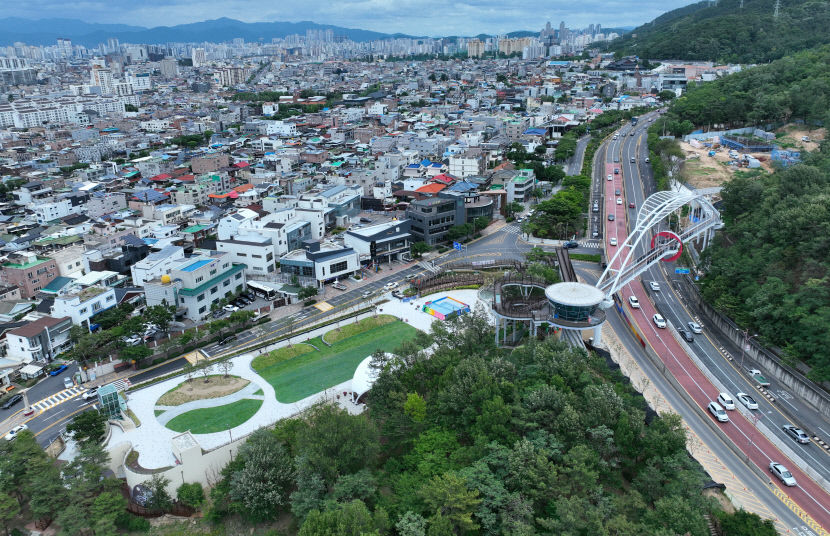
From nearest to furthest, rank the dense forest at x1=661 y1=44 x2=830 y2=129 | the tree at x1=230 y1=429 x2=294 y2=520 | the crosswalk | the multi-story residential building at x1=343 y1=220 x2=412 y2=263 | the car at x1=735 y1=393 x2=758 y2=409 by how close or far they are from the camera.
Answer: the tree at x1=230 y1=429 x2=294 y2=520
the car at x1=735 y1=393 x2=758 y2=409
the crosswalk
the multi-story residential building at x1=343 y1=220 x2=412 y2=263
the dense forest at x1=661 y1=44 x2=830 y2=129

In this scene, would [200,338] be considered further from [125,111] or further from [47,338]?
[125,111]

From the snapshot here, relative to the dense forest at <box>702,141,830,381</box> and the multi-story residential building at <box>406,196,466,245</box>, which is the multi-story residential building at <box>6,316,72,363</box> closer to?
the multi-story residential building at <box>406,196,466,245</box>

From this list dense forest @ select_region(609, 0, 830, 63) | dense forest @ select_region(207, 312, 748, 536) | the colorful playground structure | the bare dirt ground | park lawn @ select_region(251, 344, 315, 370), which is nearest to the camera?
dense forest @ select_region(207, 312, 748, 536)

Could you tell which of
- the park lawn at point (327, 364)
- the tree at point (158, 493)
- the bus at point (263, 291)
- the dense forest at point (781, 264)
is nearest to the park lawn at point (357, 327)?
the park lawn at point (327, 364)

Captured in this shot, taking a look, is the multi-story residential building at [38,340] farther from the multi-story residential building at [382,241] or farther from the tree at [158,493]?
the multi-story residential building at [382,241]

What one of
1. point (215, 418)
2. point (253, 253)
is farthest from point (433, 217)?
point (215, 418)

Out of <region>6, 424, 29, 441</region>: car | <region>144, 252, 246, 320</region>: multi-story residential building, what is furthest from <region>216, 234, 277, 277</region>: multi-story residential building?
<region>6, 424, 29, 441</region>: car

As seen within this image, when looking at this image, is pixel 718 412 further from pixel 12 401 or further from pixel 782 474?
pixel 12 401
